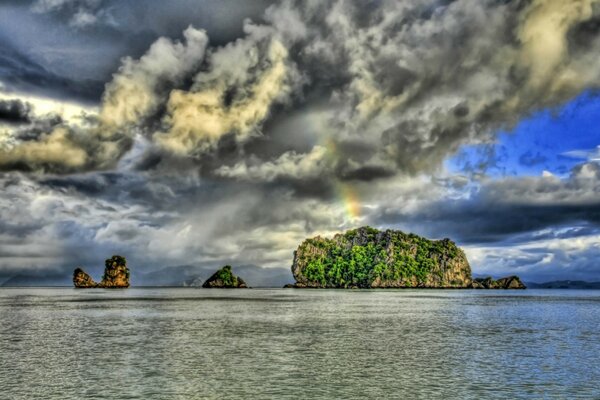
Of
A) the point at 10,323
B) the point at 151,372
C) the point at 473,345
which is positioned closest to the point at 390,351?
the point at 473,345

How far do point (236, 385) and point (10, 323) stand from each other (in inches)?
2857

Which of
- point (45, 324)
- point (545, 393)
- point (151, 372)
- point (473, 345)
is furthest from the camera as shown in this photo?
point (45, 324)

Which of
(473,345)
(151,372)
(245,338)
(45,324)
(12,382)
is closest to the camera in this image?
(12,382)

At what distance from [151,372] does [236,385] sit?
29.8ft

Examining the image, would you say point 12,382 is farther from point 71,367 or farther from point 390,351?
point 390,351

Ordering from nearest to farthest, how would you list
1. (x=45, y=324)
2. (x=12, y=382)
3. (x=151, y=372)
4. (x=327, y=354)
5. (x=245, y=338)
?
(x=12, y=382), (x=151, y=372), (x=327, y=354), (x=245, y=338), (x=45, y=324)

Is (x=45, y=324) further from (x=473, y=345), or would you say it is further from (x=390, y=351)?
(x=473, y=345)

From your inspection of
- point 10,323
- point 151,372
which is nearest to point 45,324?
point 10,323

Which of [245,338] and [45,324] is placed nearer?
[245,338]

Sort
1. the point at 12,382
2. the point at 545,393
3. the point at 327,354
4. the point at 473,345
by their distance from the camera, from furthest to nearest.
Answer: the point at 473,345
the point at 327,354
the point at 12,382
the point at 545,393

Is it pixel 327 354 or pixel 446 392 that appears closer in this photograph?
pixel 446 392

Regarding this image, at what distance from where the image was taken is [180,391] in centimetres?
3719

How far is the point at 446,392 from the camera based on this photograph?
37.1m

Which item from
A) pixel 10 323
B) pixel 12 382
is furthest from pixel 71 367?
pixel 10 323
